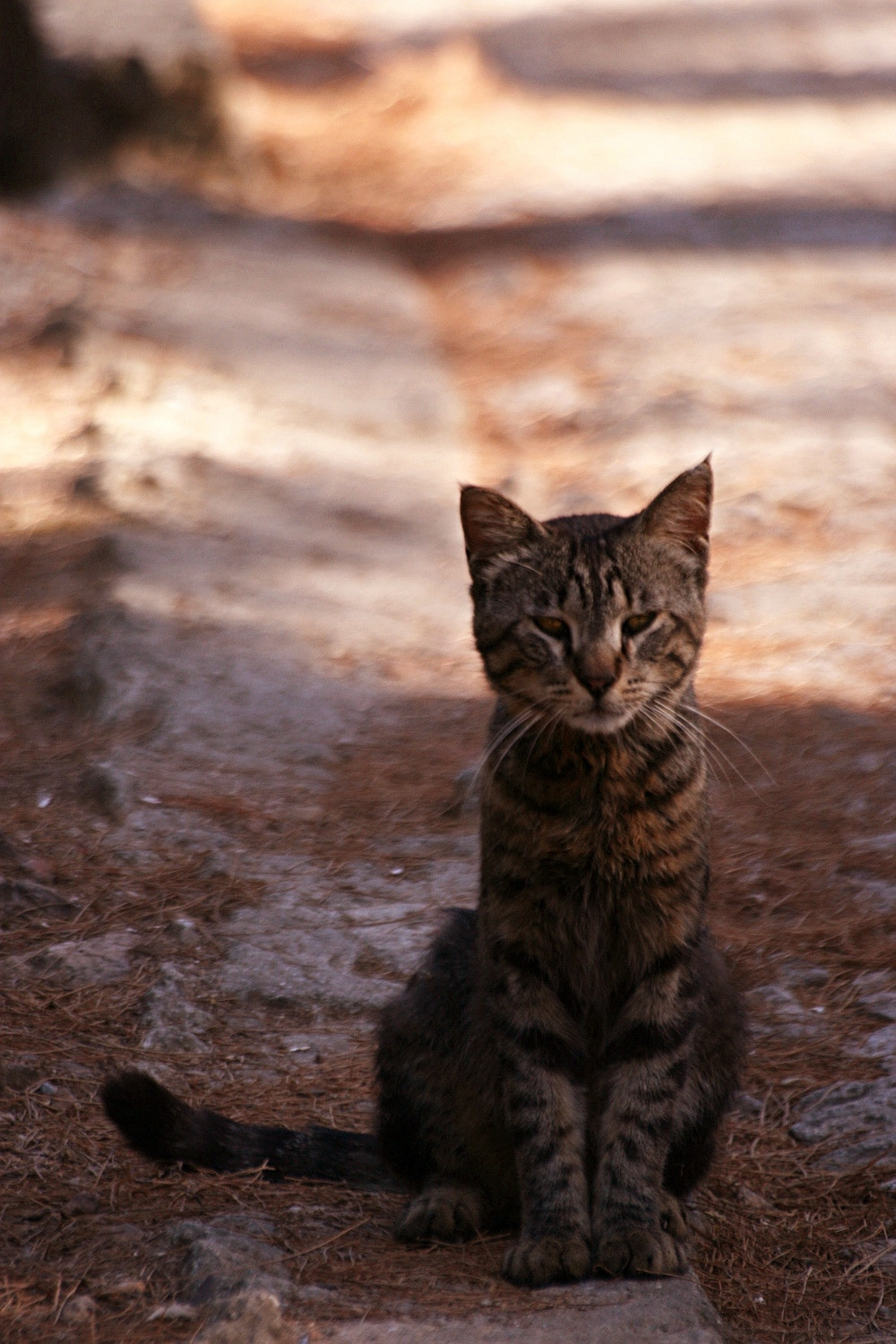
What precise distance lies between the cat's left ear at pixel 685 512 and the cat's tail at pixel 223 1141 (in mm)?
1512

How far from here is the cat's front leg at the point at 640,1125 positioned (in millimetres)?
2924

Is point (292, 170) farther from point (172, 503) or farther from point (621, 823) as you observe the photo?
point (621, 823)

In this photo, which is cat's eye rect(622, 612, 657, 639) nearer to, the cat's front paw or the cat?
the cat

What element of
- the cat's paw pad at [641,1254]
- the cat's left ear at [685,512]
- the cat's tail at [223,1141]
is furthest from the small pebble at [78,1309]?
the cat's left ear at [685,512]

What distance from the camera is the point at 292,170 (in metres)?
13.3

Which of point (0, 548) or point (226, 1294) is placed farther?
point (0, 548)

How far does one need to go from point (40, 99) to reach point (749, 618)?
8.36 m

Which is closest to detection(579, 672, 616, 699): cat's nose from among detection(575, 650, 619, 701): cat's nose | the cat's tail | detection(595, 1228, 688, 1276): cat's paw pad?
detection(575, 650, 619, 701): cat's nose

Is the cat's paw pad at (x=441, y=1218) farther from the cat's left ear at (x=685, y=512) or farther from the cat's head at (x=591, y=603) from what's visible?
the cat's left ear at (x=685, y=512)

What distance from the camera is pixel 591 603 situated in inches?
122

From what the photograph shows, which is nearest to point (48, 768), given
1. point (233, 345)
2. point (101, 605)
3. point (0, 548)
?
point (101, 605)

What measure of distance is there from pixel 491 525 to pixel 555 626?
0.29 m

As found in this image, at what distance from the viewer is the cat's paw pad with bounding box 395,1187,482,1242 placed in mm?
3062

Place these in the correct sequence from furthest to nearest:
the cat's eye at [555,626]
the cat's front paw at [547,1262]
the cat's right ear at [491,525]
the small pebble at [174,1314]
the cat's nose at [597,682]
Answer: the cat's right ear at [491,525] → the cat's eye at [555,626] → the cat's nose at [597,682] → the cat's front paw at [547,1262] → the small pebble at [174,1314]
